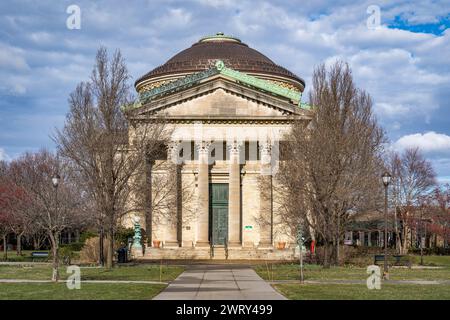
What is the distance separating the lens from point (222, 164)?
174 feet

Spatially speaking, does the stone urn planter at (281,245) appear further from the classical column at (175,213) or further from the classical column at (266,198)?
the classical column at (175,213)

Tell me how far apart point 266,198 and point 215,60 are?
56.7 ft

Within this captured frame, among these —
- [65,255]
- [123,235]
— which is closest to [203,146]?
[123,235]

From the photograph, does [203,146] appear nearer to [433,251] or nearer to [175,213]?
[175,213]

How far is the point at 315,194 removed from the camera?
38.5 m

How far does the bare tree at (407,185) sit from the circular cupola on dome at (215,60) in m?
15.6

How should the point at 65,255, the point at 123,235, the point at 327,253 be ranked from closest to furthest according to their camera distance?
the point at 327,253 → the point at 65,255 → the point at 123,235

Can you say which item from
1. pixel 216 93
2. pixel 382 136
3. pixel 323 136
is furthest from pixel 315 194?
pixel 216 93

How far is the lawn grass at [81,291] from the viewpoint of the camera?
789 inches

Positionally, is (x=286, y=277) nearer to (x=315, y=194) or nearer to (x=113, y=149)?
(x=315, y=194)

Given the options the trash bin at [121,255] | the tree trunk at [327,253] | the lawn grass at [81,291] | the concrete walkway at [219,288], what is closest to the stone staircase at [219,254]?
the trash bin at [121,255]

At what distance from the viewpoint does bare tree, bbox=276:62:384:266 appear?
1499 inches
